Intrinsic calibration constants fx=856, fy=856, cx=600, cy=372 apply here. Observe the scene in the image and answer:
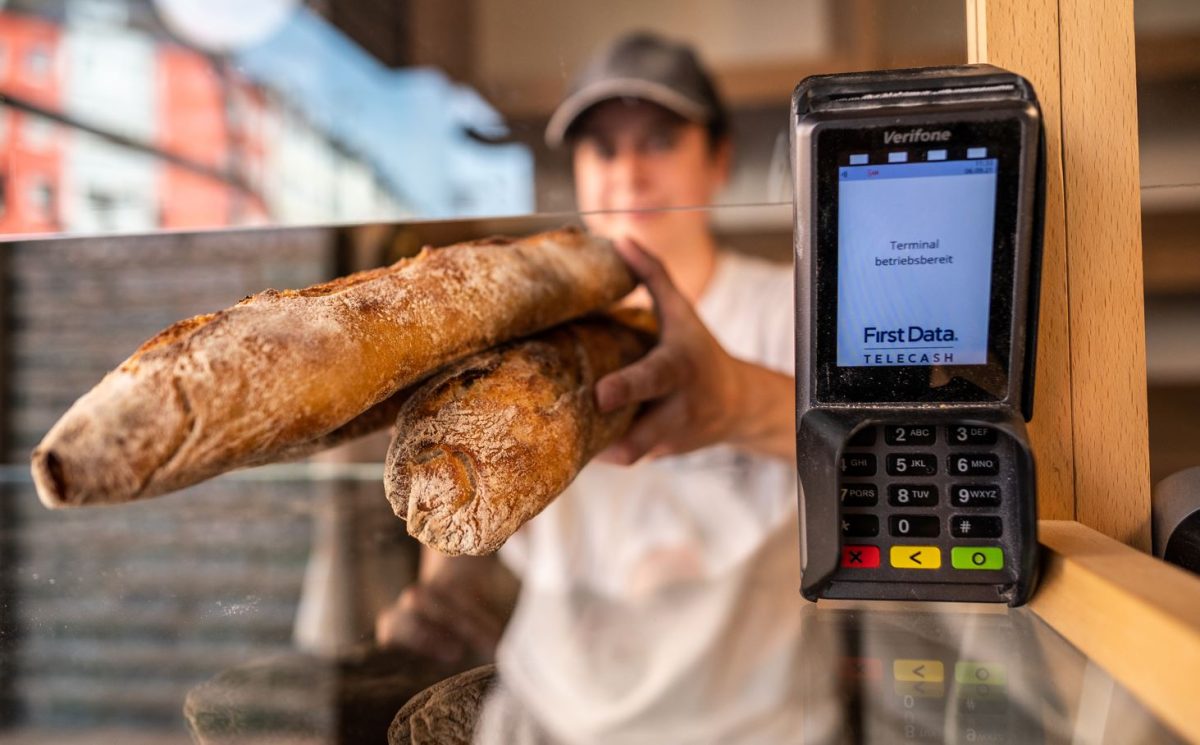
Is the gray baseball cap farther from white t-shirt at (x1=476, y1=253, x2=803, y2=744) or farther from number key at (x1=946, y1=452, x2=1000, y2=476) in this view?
number key at (x1=946, y1=452, x2=1000, y2=476)

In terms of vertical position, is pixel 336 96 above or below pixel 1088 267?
above

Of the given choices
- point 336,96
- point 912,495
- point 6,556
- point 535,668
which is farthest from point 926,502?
point 336,96

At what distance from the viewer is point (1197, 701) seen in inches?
11.9

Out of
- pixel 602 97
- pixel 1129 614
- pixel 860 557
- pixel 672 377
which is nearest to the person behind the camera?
pixel 1129 614

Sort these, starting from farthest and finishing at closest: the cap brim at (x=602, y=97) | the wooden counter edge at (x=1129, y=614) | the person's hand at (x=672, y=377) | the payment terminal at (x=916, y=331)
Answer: the cap brim at (x=602, y=97) < the person's hand at (x=672, y=377) < the payment terminal at (x=916, y=331) < the wooden counter edge at (x=1129, y=614)

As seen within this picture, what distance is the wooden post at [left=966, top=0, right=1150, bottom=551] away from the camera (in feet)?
1.65

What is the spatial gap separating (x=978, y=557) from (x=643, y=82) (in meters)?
1.06

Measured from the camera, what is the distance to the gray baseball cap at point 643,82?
1300 millimetres

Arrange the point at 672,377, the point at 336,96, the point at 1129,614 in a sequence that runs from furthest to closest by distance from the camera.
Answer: the point at 336,96, the point at 672,377, the point at 1129,614

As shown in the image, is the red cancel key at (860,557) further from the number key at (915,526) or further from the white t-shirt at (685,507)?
the white t-shirt at (685,507)

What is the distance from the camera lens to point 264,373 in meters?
0.38

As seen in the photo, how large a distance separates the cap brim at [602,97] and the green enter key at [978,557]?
994 millimetres

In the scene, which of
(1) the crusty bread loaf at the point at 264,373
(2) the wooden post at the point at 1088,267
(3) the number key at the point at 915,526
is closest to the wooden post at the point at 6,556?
(1) the crusty bread loaf at the point at 264,373

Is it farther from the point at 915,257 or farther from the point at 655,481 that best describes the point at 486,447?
the point at 655,481
